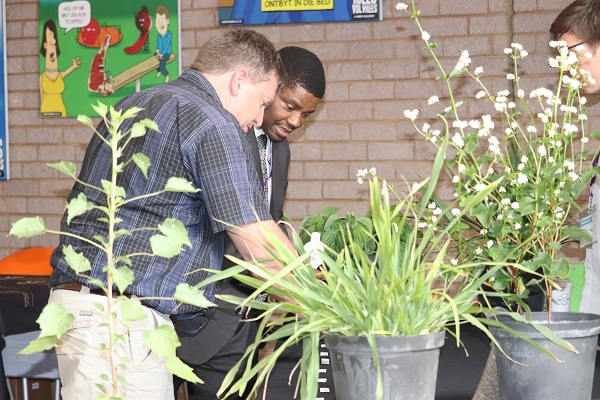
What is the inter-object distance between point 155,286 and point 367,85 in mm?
2164

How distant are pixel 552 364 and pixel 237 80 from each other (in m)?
1.14

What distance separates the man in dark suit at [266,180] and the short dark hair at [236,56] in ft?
1.91

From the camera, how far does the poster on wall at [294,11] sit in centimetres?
358

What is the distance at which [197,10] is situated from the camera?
12.5ft

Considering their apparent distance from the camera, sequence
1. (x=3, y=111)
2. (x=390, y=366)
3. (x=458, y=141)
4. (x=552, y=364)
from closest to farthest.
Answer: (x=390, y=366)
(x=552, y=364)
(x=458, y=141)
(x=3, y=111)

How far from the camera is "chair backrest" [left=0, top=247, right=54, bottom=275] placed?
3.63m

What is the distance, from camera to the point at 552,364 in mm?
1184

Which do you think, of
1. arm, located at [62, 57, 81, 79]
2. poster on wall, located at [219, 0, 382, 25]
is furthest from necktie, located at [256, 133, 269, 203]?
arm, located at [62, 57, 81, 79]

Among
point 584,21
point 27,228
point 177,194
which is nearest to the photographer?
point 27,228

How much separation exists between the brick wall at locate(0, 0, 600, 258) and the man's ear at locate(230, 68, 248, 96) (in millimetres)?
1628

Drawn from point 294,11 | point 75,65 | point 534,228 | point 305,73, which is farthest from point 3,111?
point 534,228

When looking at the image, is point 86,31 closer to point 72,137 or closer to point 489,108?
point 72,137

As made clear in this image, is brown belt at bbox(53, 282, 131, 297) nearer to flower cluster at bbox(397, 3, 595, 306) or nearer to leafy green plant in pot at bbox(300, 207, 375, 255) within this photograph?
leafy green plant in pot at bbox(300, 207, 375, 255)

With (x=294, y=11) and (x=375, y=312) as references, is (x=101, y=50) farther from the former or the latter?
(x=375, y=312)
